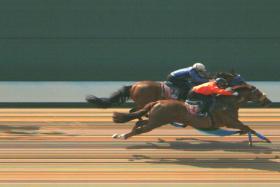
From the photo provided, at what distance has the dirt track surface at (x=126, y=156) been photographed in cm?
785

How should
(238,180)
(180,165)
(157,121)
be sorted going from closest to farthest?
(238,180)
(180,165)
(157,121)

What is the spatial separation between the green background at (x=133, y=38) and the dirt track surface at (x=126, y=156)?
10452mm

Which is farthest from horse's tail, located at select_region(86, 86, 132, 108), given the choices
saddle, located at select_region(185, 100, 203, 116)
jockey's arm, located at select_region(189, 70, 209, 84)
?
saddle, located at select_region(185, 100, 203, 116)

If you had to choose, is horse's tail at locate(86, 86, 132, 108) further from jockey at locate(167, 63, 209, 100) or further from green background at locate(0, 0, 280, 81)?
green background at locate(0, 0, 280, 81)

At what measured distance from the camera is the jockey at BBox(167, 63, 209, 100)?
440 inches

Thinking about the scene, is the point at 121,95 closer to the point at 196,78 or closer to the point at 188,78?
the point at 188,78

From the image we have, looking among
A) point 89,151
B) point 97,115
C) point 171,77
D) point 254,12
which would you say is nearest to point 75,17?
point 254,12

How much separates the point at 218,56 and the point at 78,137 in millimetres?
13283

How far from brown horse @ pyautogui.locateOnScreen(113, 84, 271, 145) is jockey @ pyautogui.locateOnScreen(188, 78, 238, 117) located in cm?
13

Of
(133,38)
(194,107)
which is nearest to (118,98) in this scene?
(194,107)

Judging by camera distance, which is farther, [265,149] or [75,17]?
[75,17]

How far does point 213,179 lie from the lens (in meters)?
7.80

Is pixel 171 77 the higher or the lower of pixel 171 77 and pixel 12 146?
the higher

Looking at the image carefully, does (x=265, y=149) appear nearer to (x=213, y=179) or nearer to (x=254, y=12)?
(x=213, y=179)
